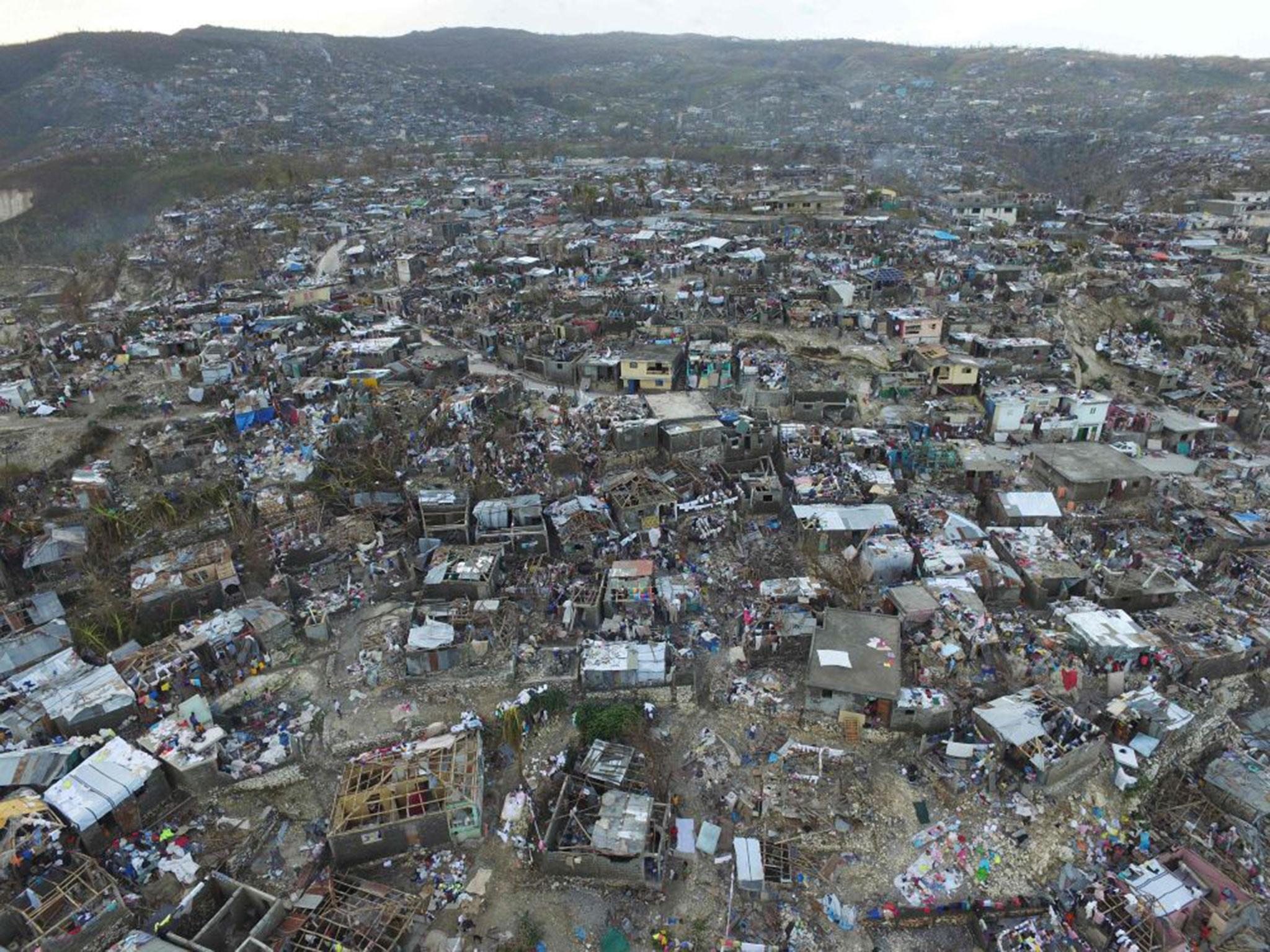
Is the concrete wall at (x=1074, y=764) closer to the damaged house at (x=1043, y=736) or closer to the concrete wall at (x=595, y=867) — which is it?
the damaged house at (x=1043, y=736)

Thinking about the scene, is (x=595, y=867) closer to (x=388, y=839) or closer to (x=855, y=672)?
(x=388, y=839)

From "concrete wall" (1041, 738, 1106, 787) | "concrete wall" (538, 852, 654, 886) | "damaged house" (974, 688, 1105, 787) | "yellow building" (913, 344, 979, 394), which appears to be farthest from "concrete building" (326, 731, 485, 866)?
"yellow building" (913, 344, 979, 394)

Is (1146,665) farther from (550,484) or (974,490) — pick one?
(550,484)

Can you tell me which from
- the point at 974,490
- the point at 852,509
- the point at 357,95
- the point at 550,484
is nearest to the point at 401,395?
the point at 550,484

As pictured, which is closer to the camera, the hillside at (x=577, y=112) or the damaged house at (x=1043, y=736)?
the damaged house at (x=1043, y=736)

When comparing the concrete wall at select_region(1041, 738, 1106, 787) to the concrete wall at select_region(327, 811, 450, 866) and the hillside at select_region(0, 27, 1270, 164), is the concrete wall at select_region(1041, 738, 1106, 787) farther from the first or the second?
the hillside at select_region(0, 27, 1270, 164)

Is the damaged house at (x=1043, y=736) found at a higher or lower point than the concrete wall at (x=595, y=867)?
higher

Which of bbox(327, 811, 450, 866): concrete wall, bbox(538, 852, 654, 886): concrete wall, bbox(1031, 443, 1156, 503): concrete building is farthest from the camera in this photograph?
bbox(1031, 443, 1156, 503): concrete building

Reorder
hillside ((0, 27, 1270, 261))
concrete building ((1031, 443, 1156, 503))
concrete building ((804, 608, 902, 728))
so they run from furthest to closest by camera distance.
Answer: hillside ((0, 27, 1270, 261))
concrete building ((1031, 443, 1156, 503))
concrete building ((804, 608, 902, 728))

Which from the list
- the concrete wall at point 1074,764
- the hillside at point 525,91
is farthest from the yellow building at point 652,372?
the hillside at point 525,91

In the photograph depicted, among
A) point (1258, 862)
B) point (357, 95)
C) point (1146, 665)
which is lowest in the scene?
point (1258, 862)

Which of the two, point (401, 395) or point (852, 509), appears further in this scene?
point (401, 395)
